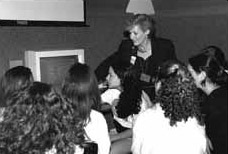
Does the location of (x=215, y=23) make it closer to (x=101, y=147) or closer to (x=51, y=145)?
(x=101, y=147)

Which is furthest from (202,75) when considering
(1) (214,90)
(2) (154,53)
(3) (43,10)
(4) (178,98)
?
(3) (43,10)

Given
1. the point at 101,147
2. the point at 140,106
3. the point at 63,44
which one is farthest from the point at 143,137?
the point at 63,44

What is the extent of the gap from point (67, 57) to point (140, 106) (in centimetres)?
89

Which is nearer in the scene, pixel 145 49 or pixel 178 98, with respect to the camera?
pixel 178 98

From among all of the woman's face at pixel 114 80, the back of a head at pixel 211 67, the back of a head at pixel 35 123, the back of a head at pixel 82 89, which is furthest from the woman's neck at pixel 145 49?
the back of a head at pixel 35 123

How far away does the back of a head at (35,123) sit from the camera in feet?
4.36

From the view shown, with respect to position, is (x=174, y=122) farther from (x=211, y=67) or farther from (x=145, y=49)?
(x=145, y=49)

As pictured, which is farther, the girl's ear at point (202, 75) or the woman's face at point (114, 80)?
the woman's face at point (114, 80)

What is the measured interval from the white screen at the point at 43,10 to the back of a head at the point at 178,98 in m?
1.47

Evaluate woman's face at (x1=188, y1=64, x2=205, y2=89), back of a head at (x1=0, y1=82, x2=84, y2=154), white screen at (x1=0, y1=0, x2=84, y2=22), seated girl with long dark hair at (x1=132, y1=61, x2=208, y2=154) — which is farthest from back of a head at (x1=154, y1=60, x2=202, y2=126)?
white screen at (x1=0, y1=0, x2=84, y2=22)

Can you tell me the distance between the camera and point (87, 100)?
1.91m

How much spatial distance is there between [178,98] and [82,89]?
47 centimetres

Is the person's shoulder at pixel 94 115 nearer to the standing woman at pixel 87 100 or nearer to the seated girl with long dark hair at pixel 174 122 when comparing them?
the standing woman at pixel 87 100

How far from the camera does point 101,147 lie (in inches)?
77.7
